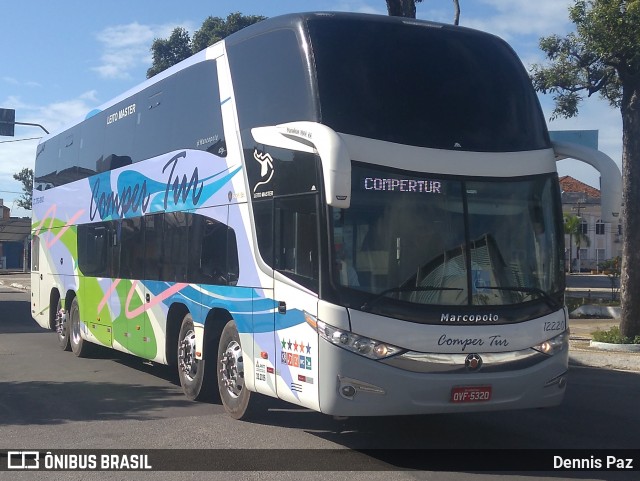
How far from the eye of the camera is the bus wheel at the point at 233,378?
9641mm

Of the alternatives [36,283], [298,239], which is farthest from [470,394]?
[36,283]


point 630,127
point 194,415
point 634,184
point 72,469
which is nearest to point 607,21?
point 630,127

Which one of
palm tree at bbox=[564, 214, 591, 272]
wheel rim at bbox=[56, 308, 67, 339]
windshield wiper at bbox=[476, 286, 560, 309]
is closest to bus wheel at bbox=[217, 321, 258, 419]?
windshield wiper at bbox=[476, 286, 560, 309]

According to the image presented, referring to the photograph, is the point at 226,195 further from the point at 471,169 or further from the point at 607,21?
the point at 607,21

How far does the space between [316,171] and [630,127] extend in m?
10.5

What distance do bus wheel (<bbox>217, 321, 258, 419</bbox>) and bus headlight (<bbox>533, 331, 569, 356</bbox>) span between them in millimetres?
3188

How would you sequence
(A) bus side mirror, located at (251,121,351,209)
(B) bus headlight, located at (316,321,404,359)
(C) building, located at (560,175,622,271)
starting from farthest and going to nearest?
(C) building, located at (560,175,622,271) < (B) bus headlight, located at (316,321,404,359) < (A) bus side mirror, located at (251,121,351,209)

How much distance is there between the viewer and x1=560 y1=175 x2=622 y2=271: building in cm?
8069

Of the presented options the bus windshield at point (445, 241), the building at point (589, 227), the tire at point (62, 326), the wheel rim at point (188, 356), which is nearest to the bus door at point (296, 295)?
the bus windshield at point (445, 241)

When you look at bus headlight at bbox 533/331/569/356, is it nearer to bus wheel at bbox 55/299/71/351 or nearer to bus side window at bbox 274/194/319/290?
bus side window at bbox 274/194/319/290

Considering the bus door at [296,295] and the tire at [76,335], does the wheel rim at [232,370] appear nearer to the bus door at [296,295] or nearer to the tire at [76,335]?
the bus door at [296,295]

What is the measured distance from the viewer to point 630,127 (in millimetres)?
16469

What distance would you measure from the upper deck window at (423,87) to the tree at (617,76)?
752 cm

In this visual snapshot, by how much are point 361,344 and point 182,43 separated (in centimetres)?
4720
